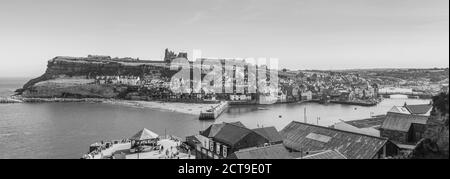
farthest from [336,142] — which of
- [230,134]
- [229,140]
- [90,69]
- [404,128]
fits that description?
[90,69]

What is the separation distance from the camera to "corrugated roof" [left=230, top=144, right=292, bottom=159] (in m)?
14.3

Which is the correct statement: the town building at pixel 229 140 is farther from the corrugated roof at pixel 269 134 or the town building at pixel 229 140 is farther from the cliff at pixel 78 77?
the cliff at pixel 78 77

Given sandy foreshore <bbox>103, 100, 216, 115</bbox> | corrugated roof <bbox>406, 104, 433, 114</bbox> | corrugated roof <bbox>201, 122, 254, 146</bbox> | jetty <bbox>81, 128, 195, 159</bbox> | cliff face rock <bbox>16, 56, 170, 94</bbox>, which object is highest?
cliff face rock <bbox>16, 56, 170, 94</bbox>

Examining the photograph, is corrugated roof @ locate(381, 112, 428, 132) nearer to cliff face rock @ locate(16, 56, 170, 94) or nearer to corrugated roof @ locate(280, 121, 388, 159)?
corrugated roof @ locate(280, 121, 388, 159)

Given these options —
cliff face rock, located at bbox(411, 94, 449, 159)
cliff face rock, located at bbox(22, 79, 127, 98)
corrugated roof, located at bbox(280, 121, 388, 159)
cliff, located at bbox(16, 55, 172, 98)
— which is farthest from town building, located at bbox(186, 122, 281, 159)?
cliff face rock, located at bbox(22, 79, 127, 98)

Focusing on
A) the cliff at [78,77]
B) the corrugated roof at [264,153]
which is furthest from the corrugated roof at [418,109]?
the cliff at [78,77]

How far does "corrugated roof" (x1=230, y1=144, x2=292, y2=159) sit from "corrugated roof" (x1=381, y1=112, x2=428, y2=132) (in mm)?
10650

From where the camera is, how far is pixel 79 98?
9219 cm

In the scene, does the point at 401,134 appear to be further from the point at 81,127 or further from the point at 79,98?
the point at 79,98

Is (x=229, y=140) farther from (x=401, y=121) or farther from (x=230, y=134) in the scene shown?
(x=401, y=121)

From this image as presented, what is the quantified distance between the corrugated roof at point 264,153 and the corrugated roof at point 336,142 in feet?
2.74

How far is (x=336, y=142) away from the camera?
14906 millimetres

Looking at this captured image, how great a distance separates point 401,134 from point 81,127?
117ft
